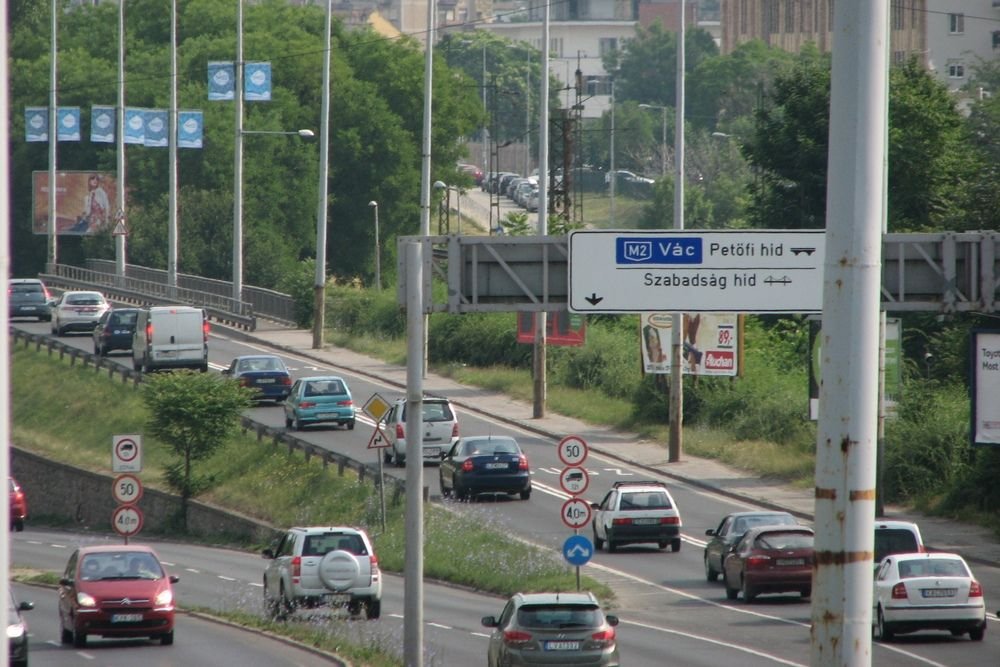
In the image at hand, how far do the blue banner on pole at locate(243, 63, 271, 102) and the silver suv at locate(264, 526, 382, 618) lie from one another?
42604mm

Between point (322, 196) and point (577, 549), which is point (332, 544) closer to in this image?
point (577, 549)

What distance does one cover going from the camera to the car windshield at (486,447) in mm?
42031

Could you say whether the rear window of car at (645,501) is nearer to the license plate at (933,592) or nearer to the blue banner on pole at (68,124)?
the license plate at (933,592)

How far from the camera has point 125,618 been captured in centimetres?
2673

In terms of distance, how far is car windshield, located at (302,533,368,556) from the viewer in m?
28.7

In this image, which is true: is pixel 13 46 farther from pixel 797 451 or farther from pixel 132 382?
pixel 797 451

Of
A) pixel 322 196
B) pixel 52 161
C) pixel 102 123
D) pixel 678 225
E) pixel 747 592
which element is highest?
pixel 102 123

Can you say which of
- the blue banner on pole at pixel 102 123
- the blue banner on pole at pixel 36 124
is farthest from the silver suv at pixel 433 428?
the blue banner on pole at pixel 36 124

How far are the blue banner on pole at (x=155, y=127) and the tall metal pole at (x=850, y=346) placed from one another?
72.9 meters

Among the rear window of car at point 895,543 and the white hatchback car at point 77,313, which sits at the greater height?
the white hatchback car at point 77,313

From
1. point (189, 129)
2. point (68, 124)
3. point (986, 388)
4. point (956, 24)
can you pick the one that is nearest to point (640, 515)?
point (986, 388)

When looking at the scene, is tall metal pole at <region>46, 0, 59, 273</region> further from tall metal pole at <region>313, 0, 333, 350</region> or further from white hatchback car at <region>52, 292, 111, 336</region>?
tall metal pole at <region>313, 0, 333, 350</region>

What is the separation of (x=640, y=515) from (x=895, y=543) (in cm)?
831

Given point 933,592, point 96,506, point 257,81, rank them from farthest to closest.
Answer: point 257,81, point 96,506, point 933,592
